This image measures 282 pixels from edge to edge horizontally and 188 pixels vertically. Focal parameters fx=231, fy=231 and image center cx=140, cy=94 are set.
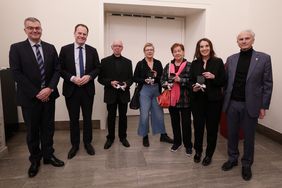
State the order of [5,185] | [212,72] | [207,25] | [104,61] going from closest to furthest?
[5,185]
[212,72]
[104,61]
[207,25]

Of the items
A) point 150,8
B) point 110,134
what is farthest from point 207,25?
point 110,134

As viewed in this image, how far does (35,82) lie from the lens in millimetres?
2598


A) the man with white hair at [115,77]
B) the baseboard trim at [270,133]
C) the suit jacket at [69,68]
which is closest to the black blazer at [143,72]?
the man with white hair at [115,77]

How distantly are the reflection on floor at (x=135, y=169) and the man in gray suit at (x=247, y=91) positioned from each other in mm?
357

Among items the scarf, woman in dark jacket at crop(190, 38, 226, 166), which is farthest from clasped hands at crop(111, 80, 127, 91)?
woman in dark jacket at crop(190, 38, 226, 166)

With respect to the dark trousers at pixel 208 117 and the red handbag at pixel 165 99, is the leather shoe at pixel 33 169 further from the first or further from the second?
the dark trousers at pixel 208 117

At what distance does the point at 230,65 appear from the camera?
2.71 metres

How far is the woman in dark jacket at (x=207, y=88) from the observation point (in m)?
2.69

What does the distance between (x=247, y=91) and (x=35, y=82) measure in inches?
92.8

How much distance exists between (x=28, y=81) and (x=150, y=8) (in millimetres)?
2996

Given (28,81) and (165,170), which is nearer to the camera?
(28,81)

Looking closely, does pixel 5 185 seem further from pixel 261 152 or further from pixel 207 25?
pixel 207 25

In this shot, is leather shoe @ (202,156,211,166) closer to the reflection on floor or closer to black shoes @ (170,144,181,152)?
the reflection on floor

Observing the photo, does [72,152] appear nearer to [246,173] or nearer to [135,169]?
[135,169]
